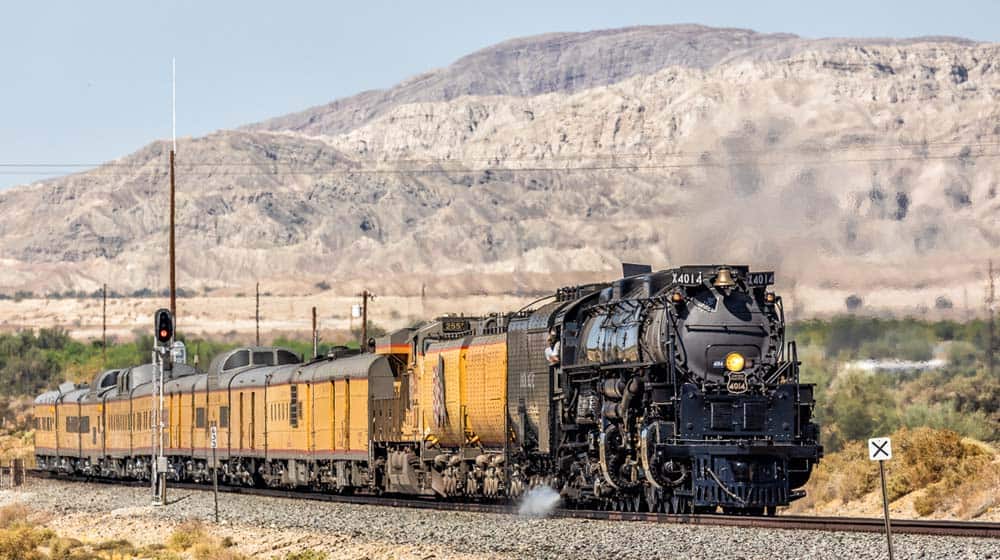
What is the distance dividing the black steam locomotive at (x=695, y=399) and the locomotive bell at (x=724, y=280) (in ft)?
0.08

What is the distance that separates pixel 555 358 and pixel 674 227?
19515 mm

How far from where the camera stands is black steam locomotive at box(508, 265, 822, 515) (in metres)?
27.7

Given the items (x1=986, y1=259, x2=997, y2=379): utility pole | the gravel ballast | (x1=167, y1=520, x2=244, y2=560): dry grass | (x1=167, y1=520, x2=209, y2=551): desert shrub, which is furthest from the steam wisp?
(x1=986, y1=259, x2=997, y2=379): utility pole

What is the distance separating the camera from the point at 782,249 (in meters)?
49.1

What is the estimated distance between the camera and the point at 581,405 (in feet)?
103

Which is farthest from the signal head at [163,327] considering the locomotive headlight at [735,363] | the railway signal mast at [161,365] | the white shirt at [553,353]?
the locomotive headlight at [735,363]

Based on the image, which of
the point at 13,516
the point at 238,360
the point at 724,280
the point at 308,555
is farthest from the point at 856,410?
the point at 308,555

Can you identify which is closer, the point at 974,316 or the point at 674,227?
the point at 674,227

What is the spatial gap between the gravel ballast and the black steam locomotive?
1435 mm

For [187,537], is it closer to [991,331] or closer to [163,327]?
[163,327]

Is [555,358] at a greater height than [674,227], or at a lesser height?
lesser

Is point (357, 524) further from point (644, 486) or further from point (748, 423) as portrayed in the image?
point (748, 423)

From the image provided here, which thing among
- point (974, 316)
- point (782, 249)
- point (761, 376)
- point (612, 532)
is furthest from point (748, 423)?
point (974, 316)

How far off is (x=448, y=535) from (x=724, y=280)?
660cm
